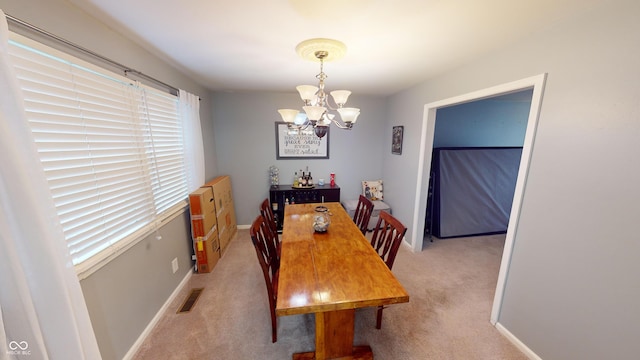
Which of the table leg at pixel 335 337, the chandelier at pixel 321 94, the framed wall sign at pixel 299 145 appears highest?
the chandelier at pixel 321 94

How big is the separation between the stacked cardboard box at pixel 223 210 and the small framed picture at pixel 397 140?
2.71 metres

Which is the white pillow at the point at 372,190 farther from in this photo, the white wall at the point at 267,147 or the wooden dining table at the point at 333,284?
the wooden dining table at the point at 333,284

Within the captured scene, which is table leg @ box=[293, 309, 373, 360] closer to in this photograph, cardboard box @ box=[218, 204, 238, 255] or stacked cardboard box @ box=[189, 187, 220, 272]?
stacked cardboard box @ box=[189, 187, 220, 272]

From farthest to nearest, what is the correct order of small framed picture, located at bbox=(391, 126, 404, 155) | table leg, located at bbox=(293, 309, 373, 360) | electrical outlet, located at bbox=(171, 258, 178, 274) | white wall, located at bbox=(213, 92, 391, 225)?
1. white wall, located at bbox=(213, 92, 391, 225)
2. small framed picture, located at bbox=(391, 126, 404, 155)
3. electrical outlet, located at bbox=(171, 258, 178, 274)
4. table leg, located at bbox=(293, 309, 373, 360)

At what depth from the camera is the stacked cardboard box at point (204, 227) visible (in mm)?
2404

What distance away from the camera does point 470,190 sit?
3486 mm

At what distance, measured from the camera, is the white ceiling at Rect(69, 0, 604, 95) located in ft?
3.96

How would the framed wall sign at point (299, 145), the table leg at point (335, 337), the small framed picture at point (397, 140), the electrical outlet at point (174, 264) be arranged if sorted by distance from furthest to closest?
the framed wall sign at point (299, 145) → the small framed picture at point (397, 140) → the electrical outlet at point (174, 264) → the table leg at point (335, 337)

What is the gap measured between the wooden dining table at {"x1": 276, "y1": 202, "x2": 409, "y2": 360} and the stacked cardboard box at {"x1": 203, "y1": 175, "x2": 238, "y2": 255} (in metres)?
1.36

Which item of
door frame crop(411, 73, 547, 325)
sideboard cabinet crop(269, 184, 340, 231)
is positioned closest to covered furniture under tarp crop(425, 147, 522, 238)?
door frame crop(411, 73, 547, 325)

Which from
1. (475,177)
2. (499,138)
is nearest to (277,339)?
(475,177)

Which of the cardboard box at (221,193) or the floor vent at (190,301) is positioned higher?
the cardboard box at (221,193)

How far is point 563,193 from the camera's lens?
4.55ft

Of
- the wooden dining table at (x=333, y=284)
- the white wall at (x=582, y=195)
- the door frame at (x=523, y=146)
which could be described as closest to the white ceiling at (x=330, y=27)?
the white wall at (x=582, y=195)
